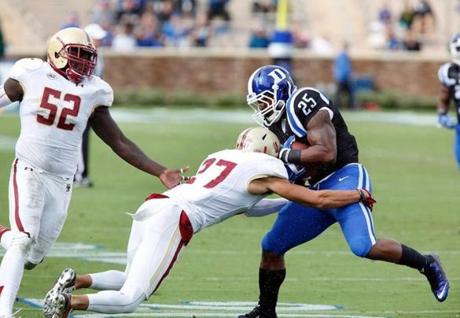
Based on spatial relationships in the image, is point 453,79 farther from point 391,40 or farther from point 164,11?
point 164,11

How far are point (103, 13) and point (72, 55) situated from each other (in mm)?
29933

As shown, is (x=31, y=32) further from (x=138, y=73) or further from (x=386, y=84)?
(x=386, y=84)

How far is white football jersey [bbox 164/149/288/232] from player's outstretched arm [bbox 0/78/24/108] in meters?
1.25

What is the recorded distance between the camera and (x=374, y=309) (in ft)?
30.7

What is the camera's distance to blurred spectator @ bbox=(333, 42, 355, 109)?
3309 centimetres

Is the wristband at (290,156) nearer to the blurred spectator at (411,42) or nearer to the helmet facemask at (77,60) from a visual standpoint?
the helmet facemask at (77,60)

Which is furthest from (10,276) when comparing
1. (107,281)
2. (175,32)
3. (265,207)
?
(175,32)

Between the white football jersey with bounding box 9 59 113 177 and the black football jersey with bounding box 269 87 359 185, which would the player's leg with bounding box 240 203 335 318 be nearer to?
the black football jersey with bounding box 269 87 359 185

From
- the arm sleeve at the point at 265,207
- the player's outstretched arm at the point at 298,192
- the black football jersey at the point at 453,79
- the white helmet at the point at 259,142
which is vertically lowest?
the black football jersey at the point at 453,79

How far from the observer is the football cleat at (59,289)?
7570 millimetres

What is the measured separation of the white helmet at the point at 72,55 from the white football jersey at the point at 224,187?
106cm

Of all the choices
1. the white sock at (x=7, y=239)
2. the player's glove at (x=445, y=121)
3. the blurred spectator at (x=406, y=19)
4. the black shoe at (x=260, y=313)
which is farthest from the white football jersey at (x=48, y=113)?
the blurred spectator at (x=406, y=19)

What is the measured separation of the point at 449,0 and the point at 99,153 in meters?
19.9

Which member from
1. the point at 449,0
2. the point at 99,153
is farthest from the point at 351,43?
the point at 99,153
